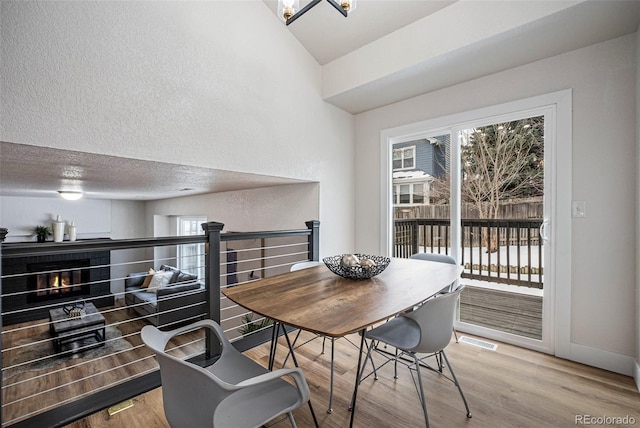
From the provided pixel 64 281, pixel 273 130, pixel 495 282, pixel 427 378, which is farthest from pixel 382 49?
pixel 64 281

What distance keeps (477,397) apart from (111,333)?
209 inches

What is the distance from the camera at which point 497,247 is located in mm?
2633

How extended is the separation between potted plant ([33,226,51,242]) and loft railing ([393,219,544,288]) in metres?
6.91

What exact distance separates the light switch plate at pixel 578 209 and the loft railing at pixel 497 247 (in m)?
0.25

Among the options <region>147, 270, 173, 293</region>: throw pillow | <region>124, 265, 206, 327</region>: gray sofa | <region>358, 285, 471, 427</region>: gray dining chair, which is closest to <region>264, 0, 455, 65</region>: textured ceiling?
<region>358, 285, 471, 427</region>: gray dining chair

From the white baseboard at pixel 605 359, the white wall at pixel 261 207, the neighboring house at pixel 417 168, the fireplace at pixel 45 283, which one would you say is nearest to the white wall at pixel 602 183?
the white baseboard at pixel 605 359

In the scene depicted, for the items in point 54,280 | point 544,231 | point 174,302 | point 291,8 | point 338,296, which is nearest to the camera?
point 338,296

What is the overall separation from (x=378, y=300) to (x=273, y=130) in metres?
1.85

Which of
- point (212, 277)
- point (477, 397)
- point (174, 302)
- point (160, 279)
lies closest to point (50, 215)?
point (160, 279)

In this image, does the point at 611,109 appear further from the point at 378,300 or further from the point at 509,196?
the point at 378,300

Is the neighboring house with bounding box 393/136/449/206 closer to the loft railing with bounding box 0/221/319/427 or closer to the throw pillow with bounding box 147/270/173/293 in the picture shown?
the loft railing with bounding box 0/221/319/427

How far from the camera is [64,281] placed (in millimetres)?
5742

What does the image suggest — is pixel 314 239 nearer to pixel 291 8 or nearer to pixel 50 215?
pixel 291 8

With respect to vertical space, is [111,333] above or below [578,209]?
below
